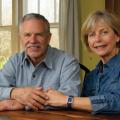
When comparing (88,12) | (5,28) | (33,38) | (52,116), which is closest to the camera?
(52,116)

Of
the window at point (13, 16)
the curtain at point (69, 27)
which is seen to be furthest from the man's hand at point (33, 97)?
the curtain at point (69, 27)

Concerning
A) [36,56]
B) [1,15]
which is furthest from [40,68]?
[1,15]

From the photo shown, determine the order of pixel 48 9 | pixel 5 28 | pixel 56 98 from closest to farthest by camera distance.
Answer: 1. pixel 56 98
2. pixel 5 28
3. pixel 48 9

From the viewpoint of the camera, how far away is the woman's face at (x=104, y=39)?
1.86 m

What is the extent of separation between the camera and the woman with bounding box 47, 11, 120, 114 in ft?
5.36

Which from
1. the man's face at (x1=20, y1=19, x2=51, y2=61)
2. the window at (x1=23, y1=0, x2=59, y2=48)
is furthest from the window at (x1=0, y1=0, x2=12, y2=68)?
the man's face at (x1=20, y1=19, x2=51, y2=61)

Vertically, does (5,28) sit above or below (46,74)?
above

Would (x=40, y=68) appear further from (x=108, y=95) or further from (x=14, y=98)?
(x=108, y=95)

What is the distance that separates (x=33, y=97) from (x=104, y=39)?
0.52 m

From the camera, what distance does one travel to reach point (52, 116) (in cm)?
154

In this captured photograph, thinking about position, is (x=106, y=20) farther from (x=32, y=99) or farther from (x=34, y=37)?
(x=32, y=99)

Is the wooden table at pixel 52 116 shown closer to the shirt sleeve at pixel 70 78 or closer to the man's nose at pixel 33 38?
the shirt sleeve at pixel 70 78

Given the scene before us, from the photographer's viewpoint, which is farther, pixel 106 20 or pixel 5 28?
pixel 5 28

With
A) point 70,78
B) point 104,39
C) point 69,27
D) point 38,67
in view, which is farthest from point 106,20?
point 69,27
